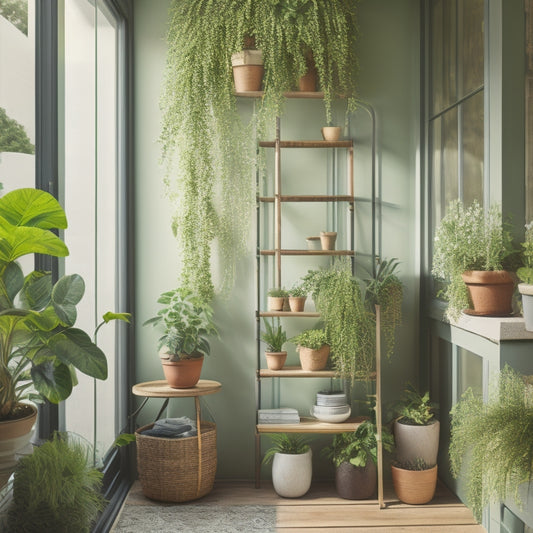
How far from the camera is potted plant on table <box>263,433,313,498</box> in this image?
10.5 feet

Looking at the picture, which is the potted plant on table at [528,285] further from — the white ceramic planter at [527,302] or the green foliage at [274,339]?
the green foliage at [274,339]

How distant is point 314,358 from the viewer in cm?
329

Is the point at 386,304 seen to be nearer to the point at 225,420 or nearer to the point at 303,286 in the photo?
the point at 303,286

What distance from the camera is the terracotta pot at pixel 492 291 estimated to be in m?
2.45

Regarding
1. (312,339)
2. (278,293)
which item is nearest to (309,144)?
(278,293)

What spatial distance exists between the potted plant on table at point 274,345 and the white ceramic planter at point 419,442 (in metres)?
0.72

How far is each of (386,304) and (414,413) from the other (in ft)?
1.93

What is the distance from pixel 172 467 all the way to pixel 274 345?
2.76 ft

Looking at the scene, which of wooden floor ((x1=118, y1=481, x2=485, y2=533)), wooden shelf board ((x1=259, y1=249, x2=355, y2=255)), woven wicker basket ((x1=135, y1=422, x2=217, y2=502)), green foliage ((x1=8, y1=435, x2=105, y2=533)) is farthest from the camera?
wooden shelf board ((x1=259, y1=249, x2=355, y2=255))

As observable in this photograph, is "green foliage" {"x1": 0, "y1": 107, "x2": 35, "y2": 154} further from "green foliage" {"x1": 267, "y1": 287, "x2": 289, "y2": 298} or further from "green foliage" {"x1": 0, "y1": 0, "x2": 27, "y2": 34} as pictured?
"green foliage" {"x1": 267, "y1": 287, "x2": 289, "y2": 298}

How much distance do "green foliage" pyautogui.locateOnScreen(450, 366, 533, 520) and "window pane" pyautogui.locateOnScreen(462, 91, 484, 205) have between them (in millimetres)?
920

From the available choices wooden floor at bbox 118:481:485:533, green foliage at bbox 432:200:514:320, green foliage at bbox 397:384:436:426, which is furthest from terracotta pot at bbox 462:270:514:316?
wooden floor at bbox 118:481:485:533

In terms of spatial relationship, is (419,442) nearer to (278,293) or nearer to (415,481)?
(415,481)

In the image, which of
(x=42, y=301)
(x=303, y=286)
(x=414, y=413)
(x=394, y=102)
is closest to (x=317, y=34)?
(x=394, y=102)
